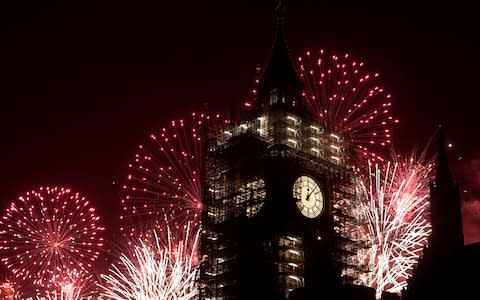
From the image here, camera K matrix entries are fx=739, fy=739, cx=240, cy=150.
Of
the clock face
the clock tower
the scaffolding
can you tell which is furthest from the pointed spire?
the clock face

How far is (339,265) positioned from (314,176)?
918 cm

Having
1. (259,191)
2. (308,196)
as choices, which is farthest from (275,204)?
(308,196)

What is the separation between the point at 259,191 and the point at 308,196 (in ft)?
15.7

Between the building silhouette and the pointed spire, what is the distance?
129 millimetres

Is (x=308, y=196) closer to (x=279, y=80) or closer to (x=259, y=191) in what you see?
(x=259, y=191)

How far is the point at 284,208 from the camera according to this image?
6856cm

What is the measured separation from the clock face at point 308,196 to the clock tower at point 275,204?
97 mm

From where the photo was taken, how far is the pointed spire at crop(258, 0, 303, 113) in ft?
252

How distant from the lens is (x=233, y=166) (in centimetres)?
7356

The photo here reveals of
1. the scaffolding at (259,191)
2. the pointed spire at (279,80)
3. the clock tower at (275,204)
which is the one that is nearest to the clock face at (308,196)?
the clock tower at (275,204)

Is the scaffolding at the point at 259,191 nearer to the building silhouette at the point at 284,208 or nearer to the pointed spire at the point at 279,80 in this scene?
the building silhouette at the point at 284,208

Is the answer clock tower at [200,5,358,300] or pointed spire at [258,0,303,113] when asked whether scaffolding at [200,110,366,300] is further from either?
pointed spire at [258,0,303,113]

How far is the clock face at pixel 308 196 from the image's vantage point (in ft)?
231

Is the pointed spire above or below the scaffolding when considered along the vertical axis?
above
